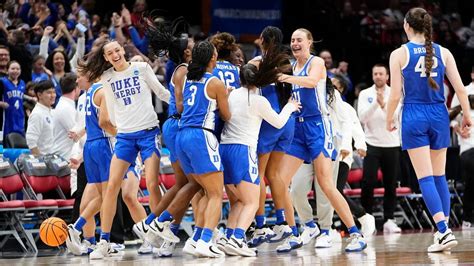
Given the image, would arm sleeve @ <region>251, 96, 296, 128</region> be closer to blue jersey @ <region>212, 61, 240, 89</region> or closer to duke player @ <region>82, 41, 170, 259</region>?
blue jersey @ <region>212, 61, 240, 89</region>

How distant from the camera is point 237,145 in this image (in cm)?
1007

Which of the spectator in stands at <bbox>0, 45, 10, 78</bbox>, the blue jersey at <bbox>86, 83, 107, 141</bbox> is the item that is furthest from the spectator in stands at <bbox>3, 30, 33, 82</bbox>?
the blue jersey at <bbox>86, 83, 107, 141</bbox>

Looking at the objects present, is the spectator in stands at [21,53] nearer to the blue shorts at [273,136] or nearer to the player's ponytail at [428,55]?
the blue shorts at [273,136]

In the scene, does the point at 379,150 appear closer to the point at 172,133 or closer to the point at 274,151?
the point at 274,151

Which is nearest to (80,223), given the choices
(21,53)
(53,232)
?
(53,232)

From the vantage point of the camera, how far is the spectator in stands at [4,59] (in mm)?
14905

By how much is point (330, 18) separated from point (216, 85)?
14.3 meters

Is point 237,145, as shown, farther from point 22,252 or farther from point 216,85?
point 22,252

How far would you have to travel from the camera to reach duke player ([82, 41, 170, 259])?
10656 mm

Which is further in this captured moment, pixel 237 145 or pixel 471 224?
pixel 471 224

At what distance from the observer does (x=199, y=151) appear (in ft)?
32.3

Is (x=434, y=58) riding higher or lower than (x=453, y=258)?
higher

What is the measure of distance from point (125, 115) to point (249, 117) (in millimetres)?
1433

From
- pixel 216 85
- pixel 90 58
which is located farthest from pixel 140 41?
pixel 216 85
